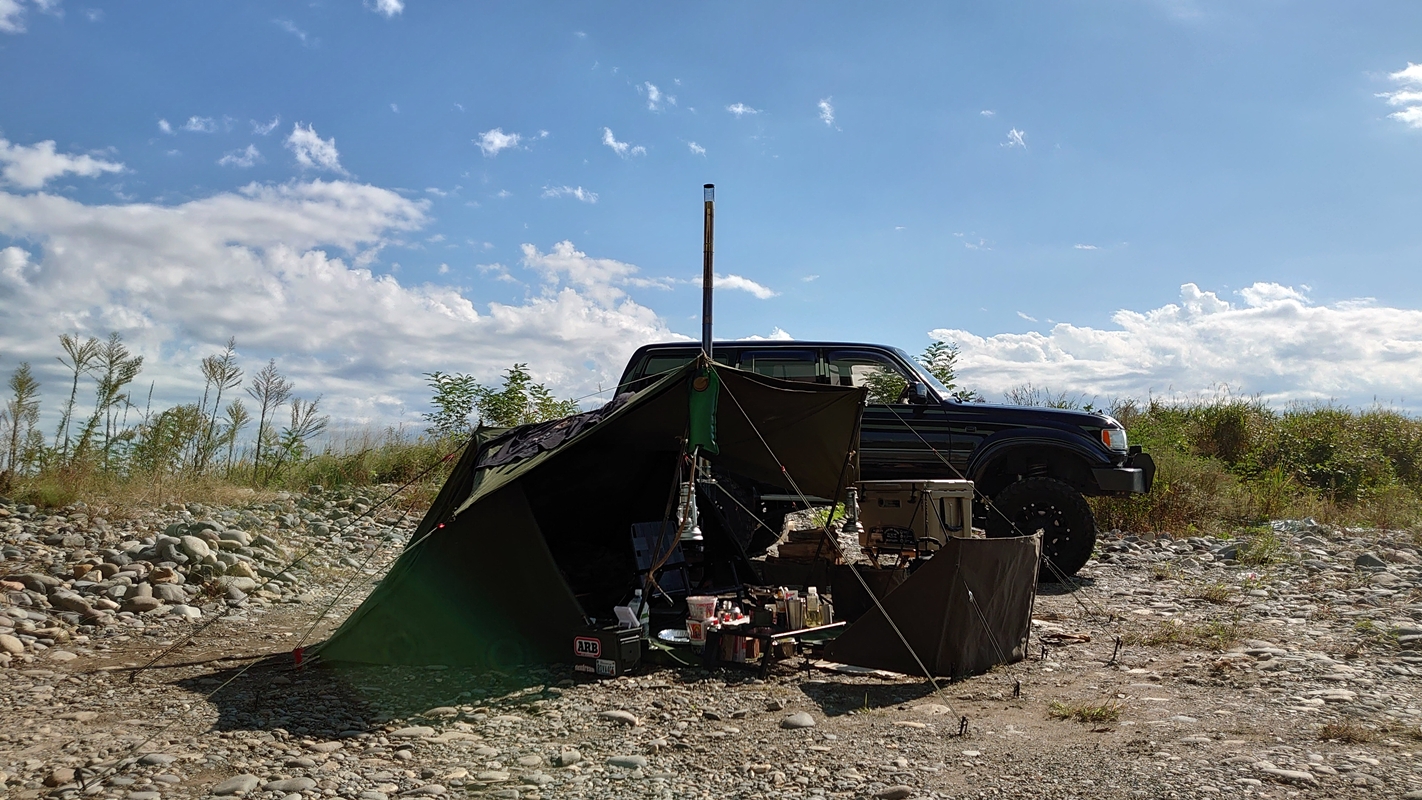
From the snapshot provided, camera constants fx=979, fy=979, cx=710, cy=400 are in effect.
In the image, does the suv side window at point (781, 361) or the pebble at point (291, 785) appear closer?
the pebble at point (291, 785)

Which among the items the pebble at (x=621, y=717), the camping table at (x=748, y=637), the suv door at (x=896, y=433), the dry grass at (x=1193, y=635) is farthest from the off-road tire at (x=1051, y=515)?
the pebble at (x=621, y=717)

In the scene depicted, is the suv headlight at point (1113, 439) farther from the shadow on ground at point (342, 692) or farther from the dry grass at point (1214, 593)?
the shadow on ground at point (342, 692)

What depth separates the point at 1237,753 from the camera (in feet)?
14.1

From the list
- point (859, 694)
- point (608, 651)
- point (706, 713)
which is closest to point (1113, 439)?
point (859, 694)

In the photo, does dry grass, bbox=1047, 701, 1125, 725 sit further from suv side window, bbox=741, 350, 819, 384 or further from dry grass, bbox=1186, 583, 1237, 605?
suv side window, bbox=741, 350, 819, 384

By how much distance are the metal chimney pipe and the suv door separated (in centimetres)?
309

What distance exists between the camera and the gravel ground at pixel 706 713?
414 centimetres

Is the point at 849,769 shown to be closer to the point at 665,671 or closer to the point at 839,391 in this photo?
the point at 665,671

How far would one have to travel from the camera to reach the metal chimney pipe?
667 centimetres

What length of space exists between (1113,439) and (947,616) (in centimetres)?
477

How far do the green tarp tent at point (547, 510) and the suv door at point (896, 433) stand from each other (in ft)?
5.90

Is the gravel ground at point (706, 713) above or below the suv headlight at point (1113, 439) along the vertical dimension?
below

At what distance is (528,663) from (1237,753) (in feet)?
13.5

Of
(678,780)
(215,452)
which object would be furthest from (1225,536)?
(215,452)
